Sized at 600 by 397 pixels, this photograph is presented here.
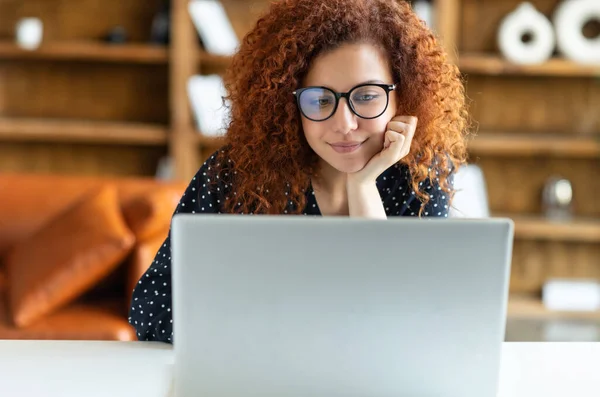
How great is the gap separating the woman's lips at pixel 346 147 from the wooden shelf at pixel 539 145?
6.78ft

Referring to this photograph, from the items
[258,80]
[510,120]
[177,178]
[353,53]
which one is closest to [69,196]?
[177,178]

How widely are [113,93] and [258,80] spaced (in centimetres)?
231

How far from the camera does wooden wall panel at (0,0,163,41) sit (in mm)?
3521

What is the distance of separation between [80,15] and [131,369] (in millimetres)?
2804

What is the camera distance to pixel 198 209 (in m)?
1.42

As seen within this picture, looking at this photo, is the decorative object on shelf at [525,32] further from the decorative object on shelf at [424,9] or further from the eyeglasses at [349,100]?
the eyeglasses at [349,100]

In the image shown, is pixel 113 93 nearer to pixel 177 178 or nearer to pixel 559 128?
pixel 177 178

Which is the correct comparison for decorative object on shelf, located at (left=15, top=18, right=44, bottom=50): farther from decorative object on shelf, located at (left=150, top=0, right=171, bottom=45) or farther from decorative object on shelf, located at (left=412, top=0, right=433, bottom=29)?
decorative object on shelf, located at (left=412, top=0, right=433, bottom=29)

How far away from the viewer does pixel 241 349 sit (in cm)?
88

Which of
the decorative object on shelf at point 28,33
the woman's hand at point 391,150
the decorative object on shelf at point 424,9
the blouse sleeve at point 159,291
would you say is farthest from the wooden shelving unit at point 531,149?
the blouse sleeve at point 159,291

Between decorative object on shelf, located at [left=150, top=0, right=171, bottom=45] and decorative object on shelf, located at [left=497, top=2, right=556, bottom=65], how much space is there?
1.48 metres

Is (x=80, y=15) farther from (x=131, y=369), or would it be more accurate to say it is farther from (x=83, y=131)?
(x=131, y=369)

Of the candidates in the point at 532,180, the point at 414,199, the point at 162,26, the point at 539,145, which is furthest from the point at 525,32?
the point at 414,199

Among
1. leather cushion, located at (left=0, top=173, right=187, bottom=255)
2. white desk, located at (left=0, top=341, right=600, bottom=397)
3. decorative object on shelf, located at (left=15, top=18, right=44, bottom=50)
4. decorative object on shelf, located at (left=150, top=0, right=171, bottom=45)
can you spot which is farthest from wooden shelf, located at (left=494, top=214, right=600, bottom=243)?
decorative object on shelf, located at (left=15, top=18, right=44, bottom=50)
